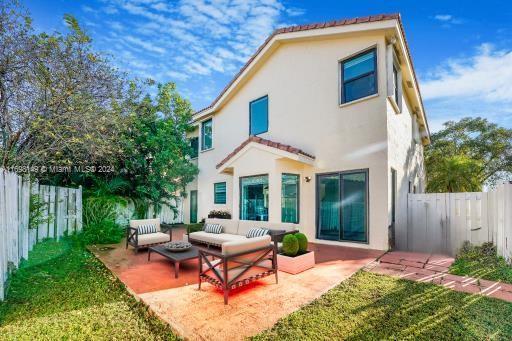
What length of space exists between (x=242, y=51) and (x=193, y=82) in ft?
11.7

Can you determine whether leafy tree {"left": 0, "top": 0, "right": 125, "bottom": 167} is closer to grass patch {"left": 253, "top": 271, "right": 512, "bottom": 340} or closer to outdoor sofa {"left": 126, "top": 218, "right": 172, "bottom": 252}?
outdoor sofa {"left": 126, "top": 218, "right": 172, "bottom": 252}

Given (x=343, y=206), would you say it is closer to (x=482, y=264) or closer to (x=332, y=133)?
(x=332, y=133)

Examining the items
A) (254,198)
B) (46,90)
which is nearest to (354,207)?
(254,198)

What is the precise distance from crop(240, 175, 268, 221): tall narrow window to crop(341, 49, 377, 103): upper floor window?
15.9ft

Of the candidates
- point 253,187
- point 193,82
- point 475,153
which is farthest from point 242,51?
point 475,153

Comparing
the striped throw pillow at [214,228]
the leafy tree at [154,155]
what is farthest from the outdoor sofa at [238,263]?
the leafy tree at [154,155]

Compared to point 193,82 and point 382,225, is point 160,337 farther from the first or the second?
point 193,82

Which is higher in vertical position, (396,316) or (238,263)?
(238,263)

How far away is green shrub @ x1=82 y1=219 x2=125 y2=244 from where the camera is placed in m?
10.4

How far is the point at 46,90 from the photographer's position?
7.65 m

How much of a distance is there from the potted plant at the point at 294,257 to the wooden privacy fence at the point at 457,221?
5.38m

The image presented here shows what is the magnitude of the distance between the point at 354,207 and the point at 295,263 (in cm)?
430

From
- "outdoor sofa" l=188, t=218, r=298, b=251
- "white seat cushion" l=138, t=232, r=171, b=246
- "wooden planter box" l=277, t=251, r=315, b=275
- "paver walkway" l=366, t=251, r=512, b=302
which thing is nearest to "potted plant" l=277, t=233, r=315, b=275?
"wooden planter box" l=277, t=251, r=315, b=275

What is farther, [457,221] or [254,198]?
[254,198]
